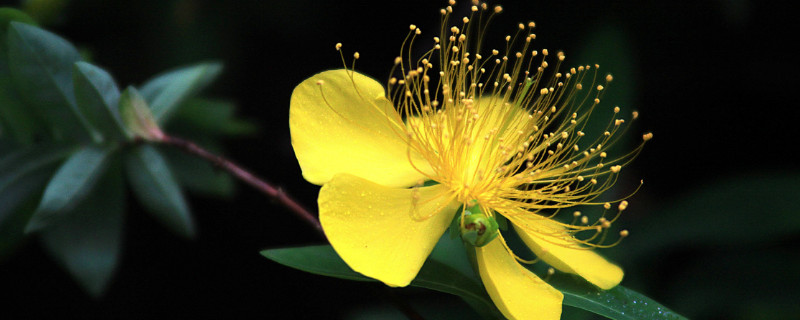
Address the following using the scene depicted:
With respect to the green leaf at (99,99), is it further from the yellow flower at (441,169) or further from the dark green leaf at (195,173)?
the yellow flower at (441,169)

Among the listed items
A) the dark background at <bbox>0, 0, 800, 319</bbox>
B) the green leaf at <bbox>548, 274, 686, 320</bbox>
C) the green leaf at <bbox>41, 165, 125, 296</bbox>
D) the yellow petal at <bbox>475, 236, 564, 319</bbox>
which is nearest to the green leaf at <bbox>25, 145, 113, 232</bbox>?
the green leaf at <bbox>41, 165, 125, 296</bbox>

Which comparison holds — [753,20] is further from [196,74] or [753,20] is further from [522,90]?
[196,74]

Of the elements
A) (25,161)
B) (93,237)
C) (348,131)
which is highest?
(348,131)

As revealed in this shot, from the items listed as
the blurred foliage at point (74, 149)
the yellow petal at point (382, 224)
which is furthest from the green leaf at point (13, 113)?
the yellow petal at point (382, 224)

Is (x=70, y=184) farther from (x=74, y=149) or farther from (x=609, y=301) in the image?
(x=609, y=301)

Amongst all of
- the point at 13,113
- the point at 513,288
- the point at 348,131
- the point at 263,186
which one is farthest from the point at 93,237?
the point at 513,288

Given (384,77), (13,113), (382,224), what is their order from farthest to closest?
(384,77)
(13,113)
(382,224)
